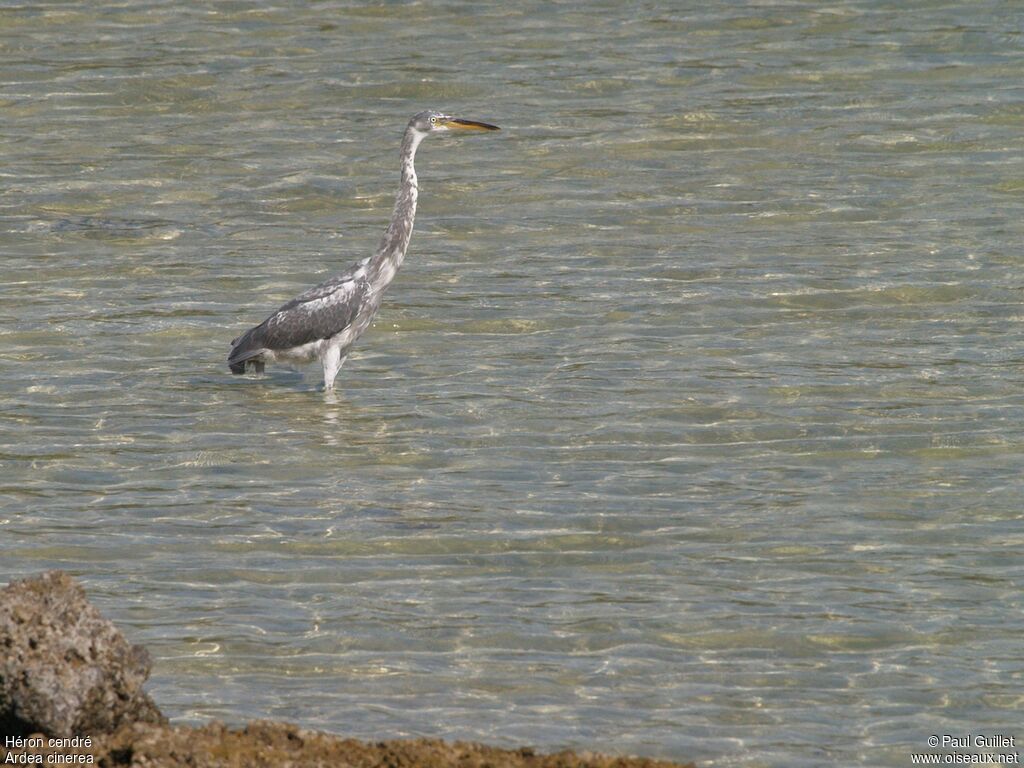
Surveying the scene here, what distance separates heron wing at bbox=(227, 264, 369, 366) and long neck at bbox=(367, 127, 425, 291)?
275 millimetres

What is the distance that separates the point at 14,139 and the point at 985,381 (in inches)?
408

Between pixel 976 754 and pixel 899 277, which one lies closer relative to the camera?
pixel 976 754

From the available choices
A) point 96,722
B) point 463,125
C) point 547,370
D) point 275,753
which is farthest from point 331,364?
point 275,753

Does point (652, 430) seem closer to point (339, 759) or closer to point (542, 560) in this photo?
point (542, 560)

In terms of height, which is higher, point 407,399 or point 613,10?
point 613,10

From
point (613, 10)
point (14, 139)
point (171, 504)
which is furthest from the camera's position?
point (613, 10)

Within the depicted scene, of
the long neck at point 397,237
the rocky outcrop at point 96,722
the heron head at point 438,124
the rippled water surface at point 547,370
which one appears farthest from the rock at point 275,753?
the heron head at point 438,124

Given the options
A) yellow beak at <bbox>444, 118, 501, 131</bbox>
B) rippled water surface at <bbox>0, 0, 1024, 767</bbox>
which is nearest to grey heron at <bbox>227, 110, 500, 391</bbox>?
rippled water surface at <bbox>0, 0, 1024, 767</bbox>

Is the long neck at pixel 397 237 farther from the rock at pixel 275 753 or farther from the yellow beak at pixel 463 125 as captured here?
the rock at pixel 275 753

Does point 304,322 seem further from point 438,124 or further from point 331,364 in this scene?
point 438,124

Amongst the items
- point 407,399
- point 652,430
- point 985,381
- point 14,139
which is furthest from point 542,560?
point 14,139

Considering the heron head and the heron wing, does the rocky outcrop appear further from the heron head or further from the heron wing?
the heron head

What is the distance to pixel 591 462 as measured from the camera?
10133 millimetres

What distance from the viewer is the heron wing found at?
12062 millimetres
